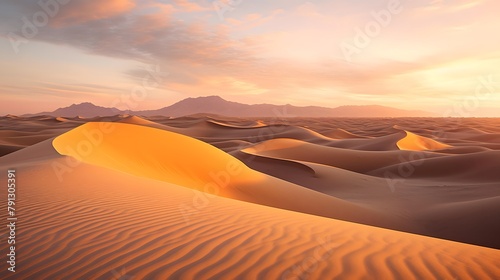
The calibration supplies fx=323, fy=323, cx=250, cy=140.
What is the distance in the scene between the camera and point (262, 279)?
253 centimetres

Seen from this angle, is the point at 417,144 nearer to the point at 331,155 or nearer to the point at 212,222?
the point at 331,155

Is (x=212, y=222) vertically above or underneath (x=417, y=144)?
above

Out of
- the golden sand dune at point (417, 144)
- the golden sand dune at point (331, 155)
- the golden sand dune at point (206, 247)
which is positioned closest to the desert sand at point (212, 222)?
the golden sand dune at point (206, 247)

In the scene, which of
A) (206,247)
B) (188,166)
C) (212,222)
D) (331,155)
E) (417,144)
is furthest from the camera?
(417,144)

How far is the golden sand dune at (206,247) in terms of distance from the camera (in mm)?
2664

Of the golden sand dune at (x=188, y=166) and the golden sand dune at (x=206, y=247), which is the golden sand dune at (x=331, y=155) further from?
the golden sand dune at (x=206, y=247)

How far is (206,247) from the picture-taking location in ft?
10.2

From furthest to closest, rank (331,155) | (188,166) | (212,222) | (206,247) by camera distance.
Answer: (331,155), (188,166), (212,222), (206,247)

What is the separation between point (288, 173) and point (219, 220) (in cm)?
1091

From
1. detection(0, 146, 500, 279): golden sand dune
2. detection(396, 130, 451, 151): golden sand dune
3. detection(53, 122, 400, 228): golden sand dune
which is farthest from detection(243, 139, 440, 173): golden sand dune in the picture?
detection(0, 146, 500, 279): golden sand dune

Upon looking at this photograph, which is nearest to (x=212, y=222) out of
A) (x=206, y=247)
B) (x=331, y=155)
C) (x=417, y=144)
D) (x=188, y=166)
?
(x=206, y=247)

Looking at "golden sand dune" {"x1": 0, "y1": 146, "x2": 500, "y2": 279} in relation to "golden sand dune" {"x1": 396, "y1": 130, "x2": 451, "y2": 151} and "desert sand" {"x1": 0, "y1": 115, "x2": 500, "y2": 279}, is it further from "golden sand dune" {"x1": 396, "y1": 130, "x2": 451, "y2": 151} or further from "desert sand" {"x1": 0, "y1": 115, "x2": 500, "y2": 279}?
"golden sand dune" {"x1": 396, "y1": 130, "x2": 451, "y2": 151}

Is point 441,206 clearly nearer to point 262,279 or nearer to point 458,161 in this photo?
point 458,161

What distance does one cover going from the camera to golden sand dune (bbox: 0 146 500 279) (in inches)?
105
